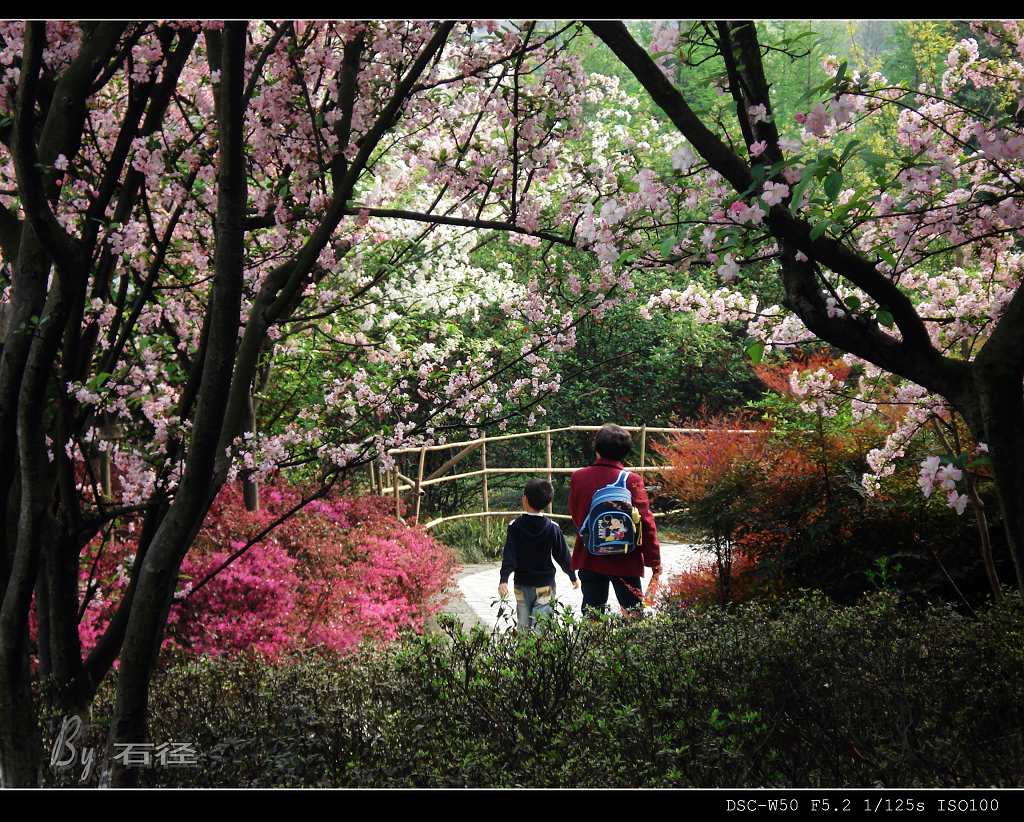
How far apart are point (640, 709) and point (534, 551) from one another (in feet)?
5.89

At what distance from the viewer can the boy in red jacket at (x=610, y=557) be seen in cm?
491

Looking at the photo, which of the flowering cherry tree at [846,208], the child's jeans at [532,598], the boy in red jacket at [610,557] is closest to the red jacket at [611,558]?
the boy in red jacket at [610,557]

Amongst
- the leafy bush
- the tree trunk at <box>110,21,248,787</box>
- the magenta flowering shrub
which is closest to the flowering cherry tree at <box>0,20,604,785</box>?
the tree trunk at <box>110,21,248,787</box>

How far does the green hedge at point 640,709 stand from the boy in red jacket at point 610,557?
2.40ft

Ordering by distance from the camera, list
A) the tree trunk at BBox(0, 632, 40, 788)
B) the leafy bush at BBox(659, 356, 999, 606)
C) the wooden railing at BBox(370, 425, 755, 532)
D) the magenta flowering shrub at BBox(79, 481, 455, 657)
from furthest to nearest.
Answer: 1. the wooden railing at BBox(370, 425, 755, 532)
2. the magenta flowering shrub at BBox(79, 481, 455, 657)
3. the leafy bush at BBox(659, 356, 999, 606)
4. the tree trunk at BBox(0, 632, 40, 788)

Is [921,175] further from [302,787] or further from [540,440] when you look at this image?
[540,440]

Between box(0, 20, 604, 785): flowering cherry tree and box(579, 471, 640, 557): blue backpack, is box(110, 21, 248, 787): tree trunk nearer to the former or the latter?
box(0, 20, 604, 785): flowering cherry tree

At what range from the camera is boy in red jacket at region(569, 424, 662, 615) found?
491 centimetres

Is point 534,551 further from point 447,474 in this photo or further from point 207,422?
point 447,474

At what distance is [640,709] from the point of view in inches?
128

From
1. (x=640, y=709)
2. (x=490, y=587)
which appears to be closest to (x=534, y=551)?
(x=640, y=709)

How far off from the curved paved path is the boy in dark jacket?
2.10m

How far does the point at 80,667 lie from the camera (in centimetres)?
335

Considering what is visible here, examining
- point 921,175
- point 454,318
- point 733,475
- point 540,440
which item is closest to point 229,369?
point 921,175
